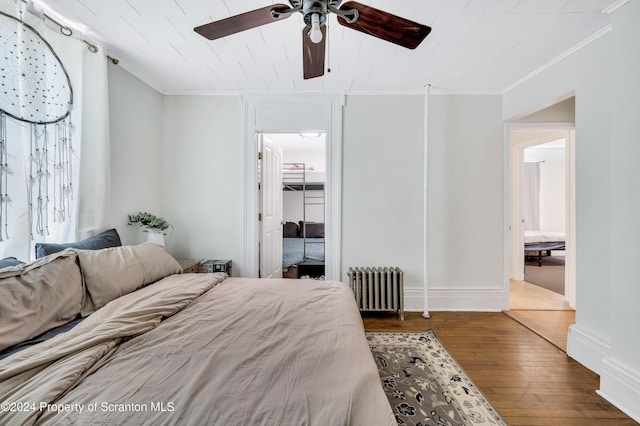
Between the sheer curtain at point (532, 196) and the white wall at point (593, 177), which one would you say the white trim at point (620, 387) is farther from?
the sheer curtain at point (532, 196)

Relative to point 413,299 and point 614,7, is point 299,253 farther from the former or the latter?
point 614,7

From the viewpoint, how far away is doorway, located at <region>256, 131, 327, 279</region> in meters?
3.09

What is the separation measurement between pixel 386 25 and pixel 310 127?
1.60 m

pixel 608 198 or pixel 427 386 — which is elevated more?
pixel 608 198

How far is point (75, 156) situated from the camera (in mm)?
1793

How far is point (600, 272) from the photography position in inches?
72.1

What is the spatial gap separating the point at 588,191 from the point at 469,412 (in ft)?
6.03

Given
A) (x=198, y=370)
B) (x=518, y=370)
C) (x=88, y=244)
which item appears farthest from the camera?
(x=518, y=370)

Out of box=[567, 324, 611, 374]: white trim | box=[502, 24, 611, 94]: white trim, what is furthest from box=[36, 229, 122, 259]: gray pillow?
box=[502, 24, 611, 94]: white trim

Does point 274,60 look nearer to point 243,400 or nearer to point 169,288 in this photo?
point 169,288

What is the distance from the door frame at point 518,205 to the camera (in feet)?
9.23

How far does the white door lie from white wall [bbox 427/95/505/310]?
1.94m

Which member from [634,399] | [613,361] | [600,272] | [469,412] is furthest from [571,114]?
[469,412]

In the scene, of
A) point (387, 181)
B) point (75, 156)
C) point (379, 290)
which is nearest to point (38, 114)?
point (75, 156)
